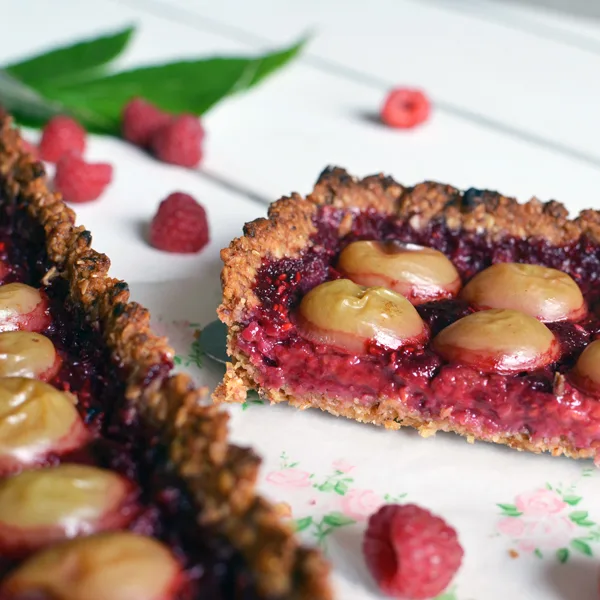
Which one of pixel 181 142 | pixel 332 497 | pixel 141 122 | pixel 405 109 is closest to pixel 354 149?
pixel 405 109

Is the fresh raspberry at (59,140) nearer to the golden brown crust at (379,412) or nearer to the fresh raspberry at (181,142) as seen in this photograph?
the fresh raspberry at (181,142)

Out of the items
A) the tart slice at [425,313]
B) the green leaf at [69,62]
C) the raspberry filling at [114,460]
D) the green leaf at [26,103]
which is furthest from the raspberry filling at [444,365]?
the green leaf at [69,62]

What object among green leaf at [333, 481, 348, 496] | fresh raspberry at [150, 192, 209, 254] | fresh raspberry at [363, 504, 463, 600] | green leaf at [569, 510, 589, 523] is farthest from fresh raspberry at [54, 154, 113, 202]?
green leaf at [569, 510, 589, 523]

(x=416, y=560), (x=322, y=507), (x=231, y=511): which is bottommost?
(x=322, y=507)

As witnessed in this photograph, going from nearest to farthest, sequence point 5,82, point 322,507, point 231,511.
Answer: point 231,511 < point 322,507 < point 5,82

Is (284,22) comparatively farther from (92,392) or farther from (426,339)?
(92,392)

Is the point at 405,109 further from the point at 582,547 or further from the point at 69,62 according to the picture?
the point at 582,547

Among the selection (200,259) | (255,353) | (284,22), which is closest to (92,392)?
(255,353)

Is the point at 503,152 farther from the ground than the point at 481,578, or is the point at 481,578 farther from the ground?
the point at 503,152
